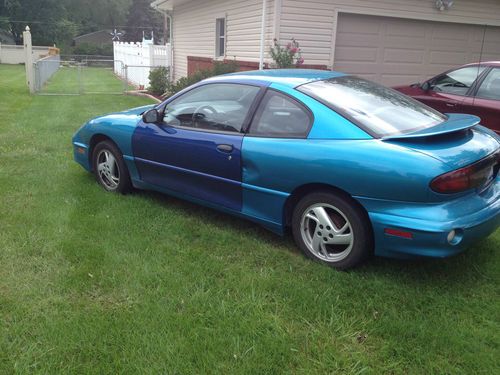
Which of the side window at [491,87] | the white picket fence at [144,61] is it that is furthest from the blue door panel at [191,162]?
the white picket fence at [144,61]

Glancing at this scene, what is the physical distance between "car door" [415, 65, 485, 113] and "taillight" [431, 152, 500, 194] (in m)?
3.22

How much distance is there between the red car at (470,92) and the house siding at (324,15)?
3917 mm

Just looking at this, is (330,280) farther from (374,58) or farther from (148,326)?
(374,58)

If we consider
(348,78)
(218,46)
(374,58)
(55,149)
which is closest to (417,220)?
(348,78)

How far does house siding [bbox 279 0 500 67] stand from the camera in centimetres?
1012

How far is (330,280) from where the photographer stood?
136 inches

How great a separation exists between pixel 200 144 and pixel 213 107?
1.42ft

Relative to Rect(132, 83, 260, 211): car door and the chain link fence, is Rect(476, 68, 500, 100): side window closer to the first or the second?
Rect(132, 83, 260, 211): car door

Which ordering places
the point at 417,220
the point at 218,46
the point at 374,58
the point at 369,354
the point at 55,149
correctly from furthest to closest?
the point at 218,46 → the point at 374,58 → the point at 55,149 → the point at 417,220 → the point at 369,354

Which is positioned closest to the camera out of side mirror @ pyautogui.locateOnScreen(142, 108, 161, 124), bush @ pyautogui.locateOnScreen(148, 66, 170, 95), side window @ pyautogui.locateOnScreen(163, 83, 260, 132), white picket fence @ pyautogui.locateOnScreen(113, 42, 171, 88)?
side window @ pyautogui.locateOnScreen(163, 83, 260, 132)

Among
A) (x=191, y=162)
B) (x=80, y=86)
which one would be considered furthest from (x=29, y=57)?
(x=191, y=162)

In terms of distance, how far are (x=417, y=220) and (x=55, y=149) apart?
19.5 feet

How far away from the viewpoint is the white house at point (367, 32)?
10.3 metres

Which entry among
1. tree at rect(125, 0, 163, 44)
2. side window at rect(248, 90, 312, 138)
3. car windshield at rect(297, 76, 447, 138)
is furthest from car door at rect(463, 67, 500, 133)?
tree at rect(125, 0, 163, 44)
